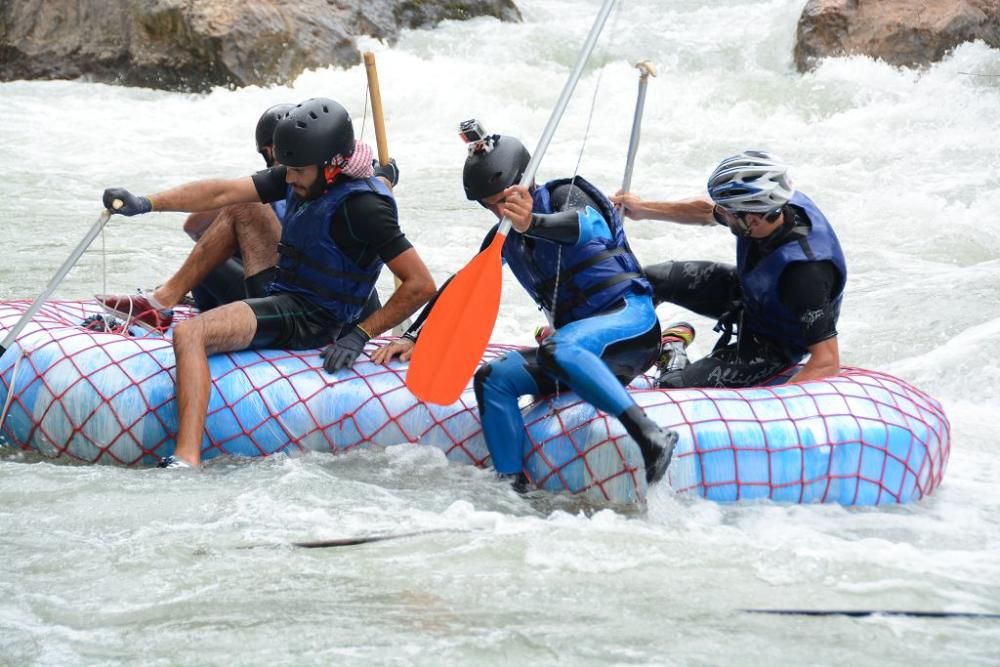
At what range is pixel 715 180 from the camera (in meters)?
4.62

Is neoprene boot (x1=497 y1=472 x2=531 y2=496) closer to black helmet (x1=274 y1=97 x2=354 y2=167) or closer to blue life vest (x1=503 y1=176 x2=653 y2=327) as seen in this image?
blue life vest (x1=503 y1=176 x2=653 y2=327)

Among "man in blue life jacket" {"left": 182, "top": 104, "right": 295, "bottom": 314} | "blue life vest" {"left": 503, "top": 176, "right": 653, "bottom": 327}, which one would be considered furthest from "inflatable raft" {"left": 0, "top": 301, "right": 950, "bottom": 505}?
"man in blue life jacket" {"left": 182, "top": 104, "right": 295, "bottom": 314}

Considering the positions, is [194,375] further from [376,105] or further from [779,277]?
[779,277]

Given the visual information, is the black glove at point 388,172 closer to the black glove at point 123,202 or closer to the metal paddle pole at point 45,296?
the black glove at point 123,202

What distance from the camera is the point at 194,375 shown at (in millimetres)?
4566

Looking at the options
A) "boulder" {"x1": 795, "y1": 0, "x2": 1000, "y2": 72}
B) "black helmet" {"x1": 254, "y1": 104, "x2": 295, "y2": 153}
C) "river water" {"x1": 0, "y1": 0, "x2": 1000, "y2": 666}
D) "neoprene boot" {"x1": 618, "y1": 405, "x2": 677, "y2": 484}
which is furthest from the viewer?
"boulder" {"x1": 795, "y1": 0, "x2": 1000, "y2": 72}

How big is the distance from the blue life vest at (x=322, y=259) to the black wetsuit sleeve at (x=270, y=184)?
0.09 meters

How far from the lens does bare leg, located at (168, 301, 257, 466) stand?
4.54m

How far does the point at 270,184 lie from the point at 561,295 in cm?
126

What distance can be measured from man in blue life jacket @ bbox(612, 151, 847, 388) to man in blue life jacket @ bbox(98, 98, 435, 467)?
979mm

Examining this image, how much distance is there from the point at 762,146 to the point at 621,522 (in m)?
8.39

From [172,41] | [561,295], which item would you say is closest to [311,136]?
[561,295]

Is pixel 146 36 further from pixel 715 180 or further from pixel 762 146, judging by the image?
pixel 715 180

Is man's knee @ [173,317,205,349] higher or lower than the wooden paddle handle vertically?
lower
